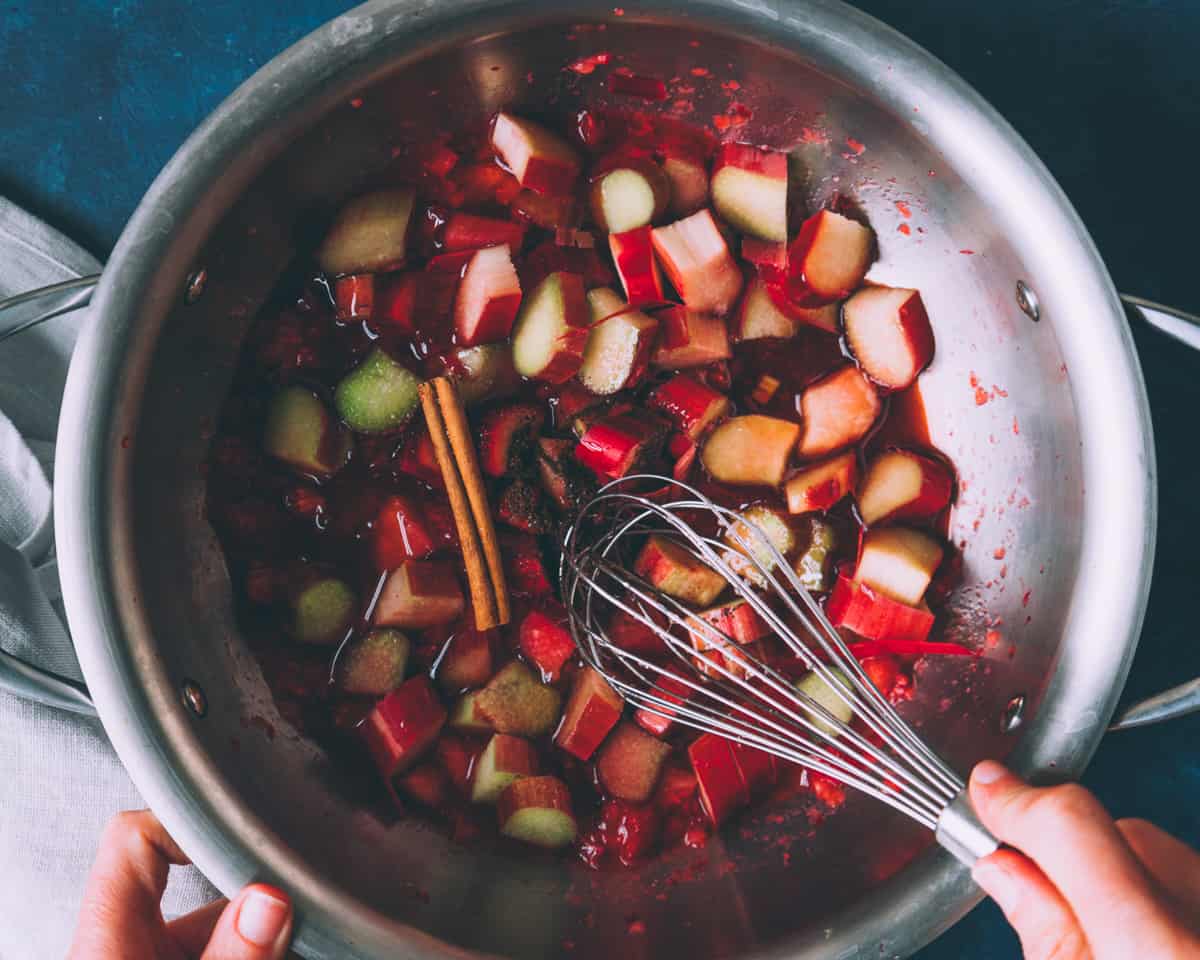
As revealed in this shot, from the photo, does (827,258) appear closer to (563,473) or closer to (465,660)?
(563,473)

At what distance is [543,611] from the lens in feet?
3.67

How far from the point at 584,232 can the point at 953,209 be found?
41cm

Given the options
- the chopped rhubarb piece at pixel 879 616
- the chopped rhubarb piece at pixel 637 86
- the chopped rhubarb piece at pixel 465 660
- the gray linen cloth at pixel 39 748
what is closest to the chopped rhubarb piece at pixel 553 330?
the chopped rhubarb piece at pixel 637 86

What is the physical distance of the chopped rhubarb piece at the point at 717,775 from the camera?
1.09 meters

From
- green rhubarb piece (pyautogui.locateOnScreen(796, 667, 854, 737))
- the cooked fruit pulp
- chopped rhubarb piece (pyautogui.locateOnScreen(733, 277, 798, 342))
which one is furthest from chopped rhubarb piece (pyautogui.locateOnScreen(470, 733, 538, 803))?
chopped rhubarb piece (pyautogui.locateOnScreen(733, 277, 798, 342))

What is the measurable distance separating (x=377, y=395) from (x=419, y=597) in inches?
9.3

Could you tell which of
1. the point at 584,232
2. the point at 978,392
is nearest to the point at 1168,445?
the point at 978,392

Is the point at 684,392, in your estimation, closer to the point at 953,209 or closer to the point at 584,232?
the point at 584,232

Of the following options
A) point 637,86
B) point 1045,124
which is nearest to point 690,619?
point 637,86

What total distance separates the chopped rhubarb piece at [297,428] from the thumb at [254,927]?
0.46 m

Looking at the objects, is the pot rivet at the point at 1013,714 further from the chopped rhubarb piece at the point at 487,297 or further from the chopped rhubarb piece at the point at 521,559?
the chopped rhubarb piece at the point at 487,297

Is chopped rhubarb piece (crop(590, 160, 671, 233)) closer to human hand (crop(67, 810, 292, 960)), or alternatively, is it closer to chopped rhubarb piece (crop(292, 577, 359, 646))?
chopped rhubarb piece (crop(292, 577, 359, 646))

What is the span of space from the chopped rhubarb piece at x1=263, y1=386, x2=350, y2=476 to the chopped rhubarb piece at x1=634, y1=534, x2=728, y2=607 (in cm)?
40

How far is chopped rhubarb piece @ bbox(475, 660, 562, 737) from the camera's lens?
109cm
